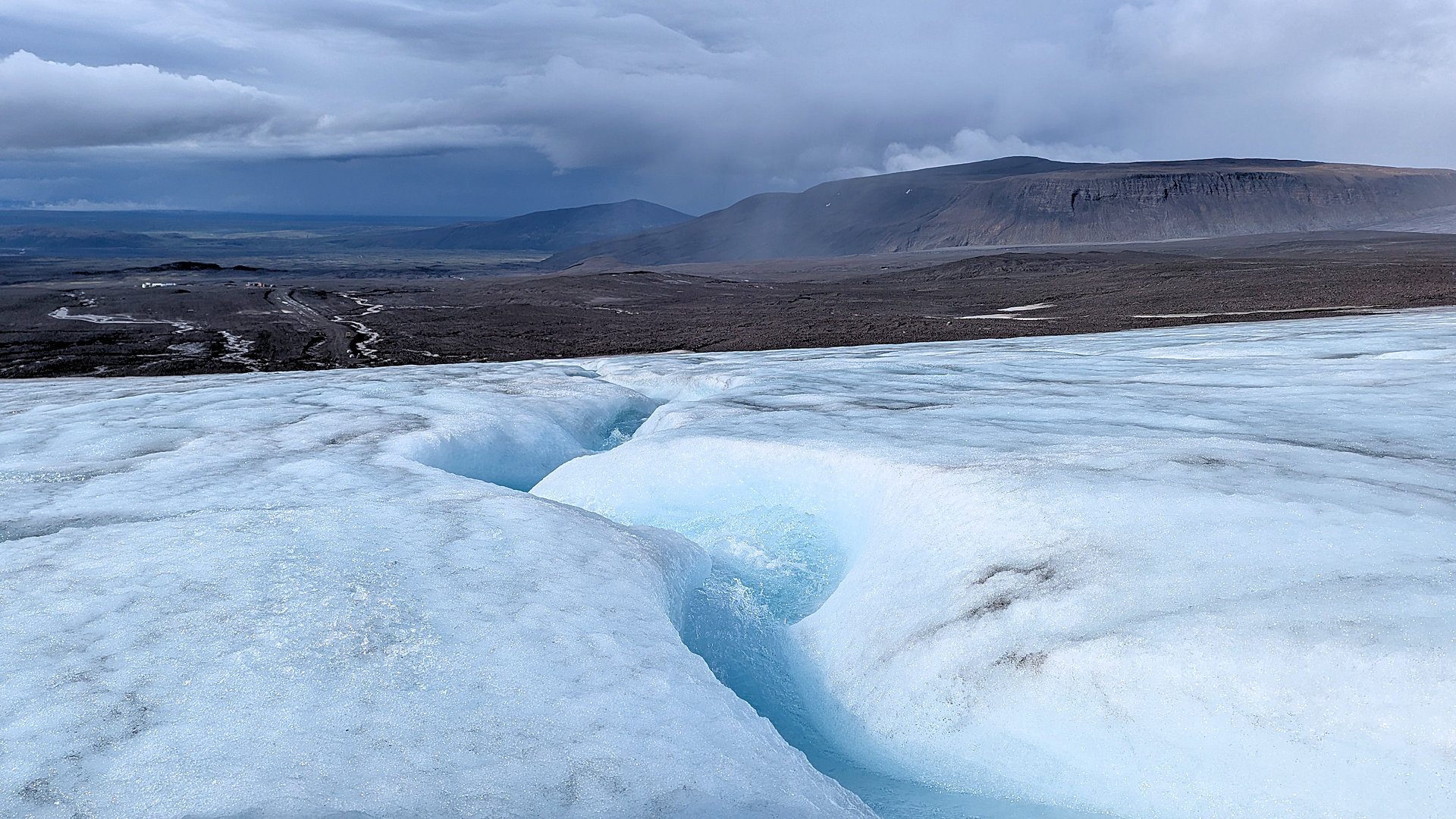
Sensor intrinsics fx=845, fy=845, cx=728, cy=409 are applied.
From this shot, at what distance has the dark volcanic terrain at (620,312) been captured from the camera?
20.9m

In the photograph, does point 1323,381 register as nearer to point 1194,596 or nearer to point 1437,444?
point 1437,444

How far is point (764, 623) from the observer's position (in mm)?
4398

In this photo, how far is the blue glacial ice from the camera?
257cm

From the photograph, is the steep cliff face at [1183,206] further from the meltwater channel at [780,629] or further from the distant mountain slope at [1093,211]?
the meltwater channel at [780,629]

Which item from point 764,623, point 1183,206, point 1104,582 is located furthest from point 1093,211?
point 1104,582

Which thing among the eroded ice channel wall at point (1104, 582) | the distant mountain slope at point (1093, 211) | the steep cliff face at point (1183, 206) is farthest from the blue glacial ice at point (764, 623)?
the steep cliff face at point (1183, 206)

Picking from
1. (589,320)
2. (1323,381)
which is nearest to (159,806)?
(1323,381)

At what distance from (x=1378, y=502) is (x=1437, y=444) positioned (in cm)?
157

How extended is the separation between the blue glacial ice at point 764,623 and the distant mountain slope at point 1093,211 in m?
105

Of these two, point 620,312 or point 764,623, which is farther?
point 620,312

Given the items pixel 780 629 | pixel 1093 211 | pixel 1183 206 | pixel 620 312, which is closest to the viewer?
pixel 780 629

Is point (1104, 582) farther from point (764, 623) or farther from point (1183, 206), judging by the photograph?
point (1183, 206)

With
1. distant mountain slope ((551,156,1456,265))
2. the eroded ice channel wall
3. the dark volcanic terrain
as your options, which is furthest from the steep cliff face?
the eroded ice channel wall

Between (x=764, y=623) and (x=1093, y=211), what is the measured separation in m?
116
